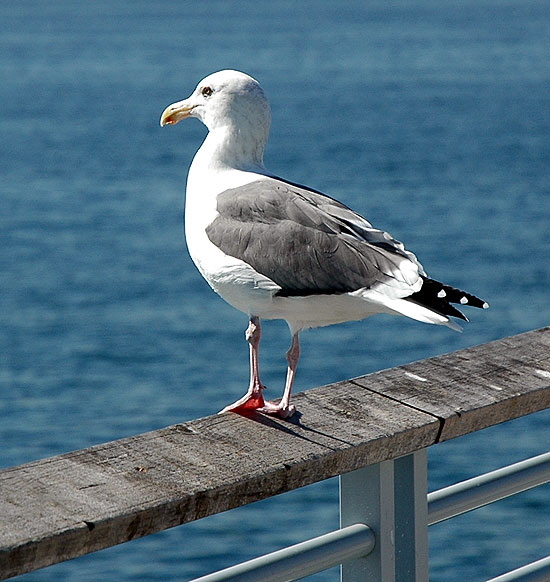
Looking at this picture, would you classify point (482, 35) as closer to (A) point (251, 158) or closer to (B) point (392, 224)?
(B) point (392, 224)

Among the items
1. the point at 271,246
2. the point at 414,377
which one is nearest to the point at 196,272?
the point at 271,246

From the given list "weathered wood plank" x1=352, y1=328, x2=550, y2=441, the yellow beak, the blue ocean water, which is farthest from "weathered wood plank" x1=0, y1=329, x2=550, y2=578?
the blue ocean water

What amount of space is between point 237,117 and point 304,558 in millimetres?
1777

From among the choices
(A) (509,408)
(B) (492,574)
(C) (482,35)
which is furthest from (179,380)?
(C) (482,35)

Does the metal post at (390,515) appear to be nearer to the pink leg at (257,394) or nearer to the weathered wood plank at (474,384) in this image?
the weathered wood plank at (474,384)

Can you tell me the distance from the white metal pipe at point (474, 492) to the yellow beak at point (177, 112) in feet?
6.01

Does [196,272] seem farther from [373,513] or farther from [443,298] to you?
[373,513]

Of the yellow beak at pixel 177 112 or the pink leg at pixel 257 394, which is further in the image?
the yellow beak at pixel 177 112

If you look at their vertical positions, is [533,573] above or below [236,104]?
below

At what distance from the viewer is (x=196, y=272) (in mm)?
24734

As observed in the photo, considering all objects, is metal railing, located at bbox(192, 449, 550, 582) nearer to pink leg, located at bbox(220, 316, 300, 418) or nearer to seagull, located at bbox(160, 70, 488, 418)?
pink leg, located at bbox(220, 316, 300, 418)

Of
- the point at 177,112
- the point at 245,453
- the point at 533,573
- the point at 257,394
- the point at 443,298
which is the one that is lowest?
the point at 533,573

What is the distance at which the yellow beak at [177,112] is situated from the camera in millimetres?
4121

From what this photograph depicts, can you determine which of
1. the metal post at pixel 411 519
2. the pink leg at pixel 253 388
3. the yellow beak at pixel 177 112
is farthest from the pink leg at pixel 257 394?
the yellow beak at pixel 177 112
